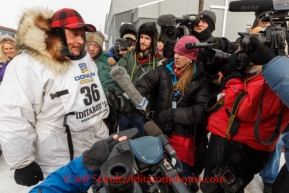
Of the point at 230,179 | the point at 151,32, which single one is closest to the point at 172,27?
A: the point at 151,32

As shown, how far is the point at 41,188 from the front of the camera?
0.92 meters

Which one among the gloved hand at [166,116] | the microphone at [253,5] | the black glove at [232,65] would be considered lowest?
the gloved hand at [166,116]

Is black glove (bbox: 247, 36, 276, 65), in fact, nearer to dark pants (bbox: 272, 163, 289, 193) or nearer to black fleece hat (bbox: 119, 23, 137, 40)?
dark pants (bbox: 272, 163, 289, 193)

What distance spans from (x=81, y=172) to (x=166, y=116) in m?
1.04


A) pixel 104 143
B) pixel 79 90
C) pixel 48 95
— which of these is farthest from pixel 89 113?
pixel 104 143

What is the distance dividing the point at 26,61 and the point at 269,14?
1.57 meters

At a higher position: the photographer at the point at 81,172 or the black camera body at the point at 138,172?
the black camera body at the point at 138,172

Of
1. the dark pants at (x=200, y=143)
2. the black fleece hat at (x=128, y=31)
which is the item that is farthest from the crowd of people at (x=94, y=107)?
the black fleece hat at (x=128, y=31)

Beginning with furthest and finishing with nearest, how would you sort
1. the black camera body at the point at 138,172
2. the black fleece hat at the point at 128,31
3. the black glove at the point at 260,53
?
1. the black fleece hat at the point at 128,31
2. the black glove at the point at 260,53
3. the black camera body at the point at 138,172

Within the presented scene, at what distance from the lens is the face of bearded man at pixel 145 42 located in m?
2.36

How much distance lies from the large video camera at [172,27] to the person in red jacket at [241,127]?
794 millimetres

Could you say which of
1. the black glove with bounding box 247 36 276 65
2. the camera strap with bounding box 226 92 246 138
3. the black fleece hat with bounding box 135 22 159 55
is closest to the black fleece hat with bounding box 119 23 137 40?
the black fleece hat with bounding box 135 22 159 55

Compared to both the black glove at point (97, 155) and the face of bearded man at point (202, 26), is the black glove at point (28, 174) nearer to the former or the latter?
the black glove at point (97, 155)

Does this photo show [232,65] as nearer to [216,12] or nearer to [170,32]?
[170,32]
